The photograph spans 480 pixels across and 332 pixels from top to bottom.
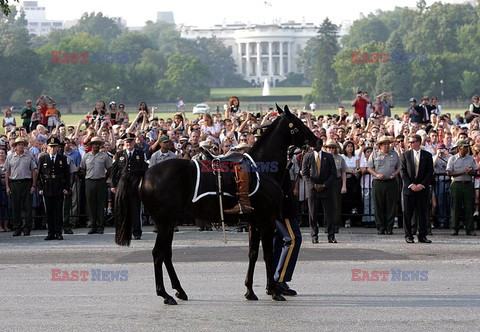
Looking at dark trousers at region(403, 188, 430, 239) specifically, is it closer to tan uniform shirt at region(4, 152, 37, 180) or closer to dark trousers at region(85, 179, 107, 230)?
dark trousers at region(85, 179, 107, 230)

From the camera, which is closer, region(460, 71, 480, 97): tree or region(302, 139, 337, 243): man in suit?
region(302, 139, 337, 243): man in suit

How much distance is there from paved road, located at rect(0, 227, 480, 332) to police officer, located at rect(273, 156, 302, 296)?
1.17 ft

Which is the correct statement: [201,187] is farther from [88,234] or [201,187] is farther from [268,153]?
[88,234]

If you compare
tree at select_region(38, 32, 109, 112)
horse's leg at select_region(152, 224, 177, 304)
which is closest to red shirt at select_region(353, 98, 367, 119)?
horse's leg at select_region(152, 224, 177, 304)

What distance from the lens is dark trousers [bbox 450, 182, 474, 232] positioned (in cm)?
2083

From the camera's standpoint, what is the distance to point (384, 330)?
11273mm

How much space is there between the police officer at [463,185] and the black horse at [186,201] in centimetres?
794

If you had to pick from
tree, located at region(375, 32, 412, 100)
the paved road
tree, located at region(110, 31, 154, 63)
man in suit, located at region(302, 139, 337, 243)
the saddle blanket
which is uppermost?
tree, located at region(110, 31, 154, 63)

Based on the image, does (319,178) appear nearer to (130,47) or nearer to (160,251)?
(160,251)

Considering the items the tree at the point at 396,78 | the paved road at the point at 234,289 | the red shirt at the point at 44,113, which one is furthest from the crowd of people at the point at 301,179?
the tree at the point at 396,78

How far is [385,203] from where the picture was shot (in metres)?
21.4

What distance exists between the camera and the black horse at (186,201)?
13148mm

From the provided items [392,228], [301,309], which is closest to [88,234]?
[392,228]

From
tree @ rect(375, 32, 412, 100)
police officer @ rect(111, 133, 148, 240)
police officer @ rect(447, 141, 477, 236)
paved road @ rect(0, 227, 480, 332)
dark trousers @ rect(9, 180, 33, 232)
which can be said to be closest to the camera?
paved road @ rect(0, 227, 480, 332)
